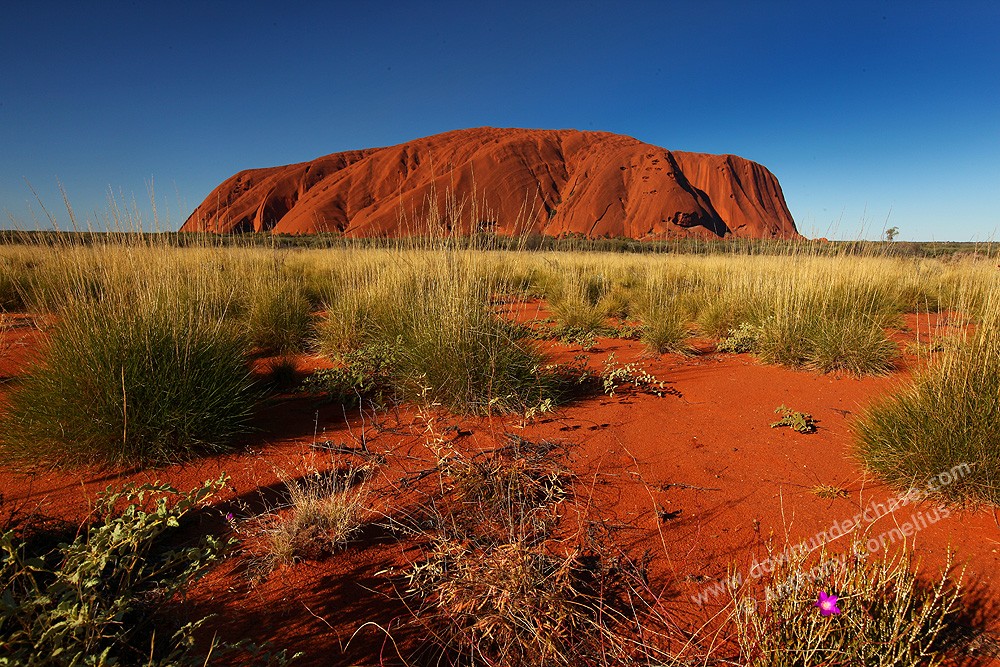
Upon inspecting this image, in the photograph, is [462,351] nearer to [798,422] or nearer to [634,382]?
[634,382]

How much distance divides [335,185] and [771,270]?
64091 millimetres

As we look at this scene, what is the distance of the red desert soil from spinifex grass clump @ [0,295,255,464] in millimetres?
149

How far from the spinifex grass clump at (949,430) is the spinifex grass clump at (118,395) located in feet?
13.0

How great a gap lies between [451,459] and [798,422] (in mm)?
2633

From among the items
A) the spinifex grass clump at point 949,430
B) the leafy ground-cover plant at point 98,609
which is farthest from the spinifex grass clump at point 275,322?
the spinifex grass clump at point 949,430

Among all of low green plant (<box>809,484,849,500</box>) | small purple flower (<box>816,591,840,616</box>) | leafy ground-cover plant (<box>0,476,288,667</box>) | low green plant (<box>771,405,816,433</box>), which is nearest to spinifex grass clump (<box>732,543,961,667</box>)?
small purple flower (<box>816,591,840,616</box>)

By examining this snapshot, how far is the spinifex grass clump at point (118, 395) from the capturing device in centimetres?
251

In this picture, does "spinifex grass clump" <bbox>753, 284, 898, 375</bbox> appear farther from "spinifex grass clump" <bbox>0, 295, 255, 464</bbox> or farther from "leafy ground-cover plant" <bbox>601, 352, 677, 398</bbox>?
"spinifex grass clump" <bbox>0, 295, 255, 464</bbox>

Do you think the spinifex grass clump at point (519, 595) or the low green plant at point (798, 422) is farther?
the low green plant at point (798, 422)

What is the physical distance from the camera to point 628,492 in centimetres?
242

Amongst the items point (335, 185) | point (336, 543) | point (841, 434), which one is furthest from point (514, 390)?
point (335, 185)

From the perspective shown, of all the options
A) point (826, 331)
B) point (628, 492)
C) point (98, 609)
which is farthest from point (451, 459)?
point (826, 331)

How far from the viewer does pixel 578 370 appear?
443 cm

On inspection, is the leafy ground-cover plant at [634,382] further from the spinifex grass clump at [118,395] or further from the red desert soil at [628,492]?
the spinifex grass clump at [118,395]
